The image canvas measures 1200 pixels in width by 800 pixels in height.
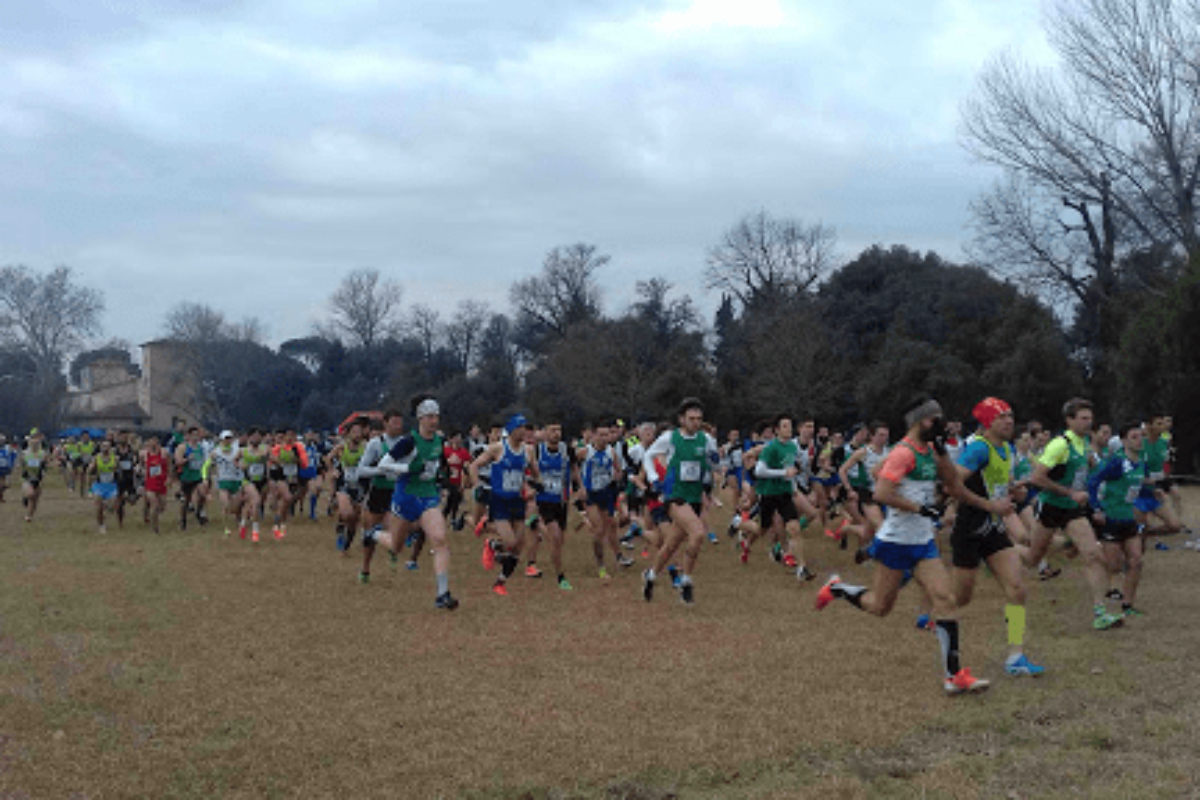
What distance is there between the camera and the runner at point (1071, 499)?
922 cm

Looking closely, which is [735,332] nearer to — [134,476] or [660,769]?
[134,476]

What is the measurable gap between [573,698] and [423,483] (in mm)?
4469

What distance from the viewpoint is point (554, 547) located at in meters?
13.0

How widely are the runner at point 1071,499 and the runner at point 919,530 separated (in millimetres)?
2236

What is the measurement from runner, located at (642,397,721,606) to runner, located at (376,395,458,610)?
2.23 meters

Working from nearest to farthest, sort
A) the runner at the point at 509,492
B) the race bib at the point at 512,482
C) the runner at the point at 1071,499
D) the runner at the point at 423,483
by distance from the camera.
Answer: the runner at the point at 1071,499, the runner at the point at 423,483, the runner at the point at 509,492, the race bib at the point at 512,482

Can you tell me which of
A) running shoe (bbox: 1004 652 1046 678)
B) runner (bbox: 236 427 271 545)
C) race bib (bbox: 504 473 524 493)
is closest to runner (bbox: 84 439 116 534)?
runner (bbox: 236 427 271 545)

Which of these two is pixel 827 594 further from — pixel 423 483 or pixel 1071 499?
pixel 423 483

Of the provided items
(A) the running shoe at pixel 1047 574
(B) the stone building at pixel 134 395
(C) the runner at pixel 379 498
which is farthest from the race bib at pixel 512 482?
(B) the stone building at pixel 134 395

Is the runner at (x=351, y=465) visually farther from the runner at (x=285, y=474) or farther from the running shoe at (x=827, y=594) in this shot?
the running shoe at (x=827, y=594)

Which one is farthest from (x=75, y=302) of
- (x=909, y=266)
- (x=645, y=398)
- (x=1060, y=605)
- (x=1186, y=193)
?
(x=1060, y=605)

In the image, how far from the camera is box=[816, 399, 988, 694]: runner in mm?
7188

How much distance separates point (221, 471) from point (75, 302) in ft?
216

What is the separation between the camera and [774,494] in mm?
13461
